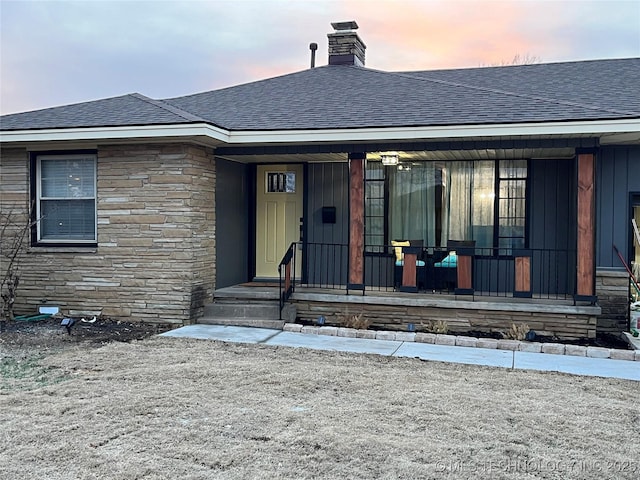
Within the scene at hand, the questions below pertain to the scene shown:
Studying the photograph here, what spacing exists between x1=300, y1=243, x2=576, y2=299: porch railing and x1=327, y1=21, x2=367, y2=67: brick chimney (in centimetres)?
436

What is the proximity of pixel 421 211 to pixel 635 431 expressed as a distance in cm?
568

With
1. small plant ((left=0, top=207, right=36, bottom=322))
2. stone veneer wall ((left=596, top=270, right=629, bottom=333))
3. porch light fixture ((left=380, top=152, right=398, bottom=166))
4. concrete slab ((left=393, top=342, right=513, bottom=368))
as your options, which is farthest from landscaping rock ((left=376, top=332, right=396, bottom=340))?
small plant ((left=0, top=207, right=36, bottom=322))

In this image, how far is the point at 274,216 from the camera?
395 inches

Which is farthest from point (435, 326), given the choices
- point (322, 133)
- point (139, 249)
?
point (139, 249)

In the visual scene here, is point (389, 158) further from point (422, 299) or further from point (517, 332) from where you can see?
point (517, 332)

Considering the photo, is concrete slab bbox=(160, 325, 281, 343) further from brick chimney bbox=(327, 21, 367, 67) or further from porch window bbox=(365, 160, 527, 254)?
brick chimney bbox=(327, 21, 367, 67)

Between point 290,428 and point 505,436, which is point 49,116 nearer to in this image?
point 290,428

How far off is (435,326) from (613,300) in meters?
2.42

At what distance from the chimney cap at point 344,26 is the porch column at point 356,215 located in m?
4.81

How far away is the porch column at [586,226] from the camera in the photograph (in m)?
7.27

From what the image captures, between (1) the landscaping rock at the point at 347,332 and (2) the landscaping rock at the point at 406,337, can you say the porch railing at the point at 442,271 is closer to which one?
(2) the landscaping rock at the point at 406,337

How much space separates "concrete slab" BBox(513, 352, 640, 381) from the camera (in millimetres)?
5808

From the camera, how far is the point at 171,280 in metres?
7.98

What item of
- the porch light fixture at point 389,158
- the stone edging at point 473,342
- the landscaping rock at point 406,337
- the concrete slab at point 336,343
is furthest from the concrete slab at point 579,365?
the porch light fixture at point 389,158
